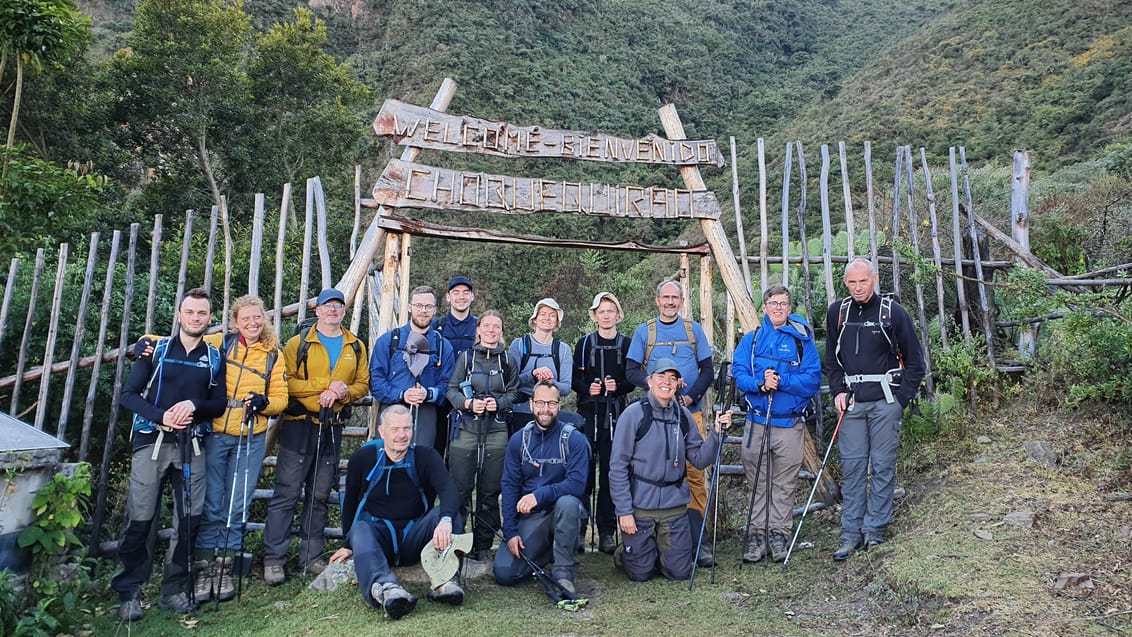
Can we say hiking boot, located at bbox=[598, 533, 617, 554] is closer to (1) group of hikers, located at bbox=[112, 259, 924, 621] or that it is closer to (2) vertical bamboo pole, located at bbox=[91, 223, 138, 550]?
(1) group of hikers, located at bbox=[112, 259, 924, 621]

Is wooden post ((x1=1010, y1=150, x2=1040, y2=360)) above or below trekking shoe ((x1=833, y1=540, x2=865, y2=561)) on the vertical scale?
above

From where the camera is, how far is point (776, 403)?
16.4ft

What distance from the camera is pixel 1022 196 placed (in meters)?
6.53

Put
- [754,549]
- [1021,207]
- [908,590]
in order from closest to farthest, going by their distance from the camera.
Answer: [908,590] → [754,549] → [1021,207]

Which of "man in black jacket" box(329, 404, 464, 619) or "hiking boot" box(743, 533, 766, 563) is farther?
"hiking boot" box(743, 533, 766, 563)

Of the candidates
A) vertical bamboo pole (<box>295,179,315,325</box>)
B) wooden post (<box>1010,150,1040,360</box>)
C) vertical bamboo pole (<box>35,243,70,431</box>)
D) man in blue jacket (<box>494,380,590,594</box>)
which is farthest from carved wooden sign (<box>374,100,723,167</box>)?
wooden post (<box>1010,150,1040,360</box>)

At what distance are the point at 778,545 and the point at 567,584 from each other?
1.50 metres

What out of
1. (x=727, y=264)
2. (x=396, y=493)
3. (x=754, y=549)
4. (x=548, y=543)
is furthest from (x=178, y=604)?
(x=727, y=264)

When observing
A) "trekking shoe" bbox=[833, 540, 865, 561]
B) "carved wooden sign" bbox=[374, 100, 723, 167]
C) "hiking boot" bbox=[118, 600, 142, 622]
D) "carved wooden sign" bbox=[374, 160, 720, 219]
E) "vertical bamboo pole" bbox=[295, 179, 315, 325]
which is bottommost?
"hiking boot" bbox=[118, 600, 142, 622]

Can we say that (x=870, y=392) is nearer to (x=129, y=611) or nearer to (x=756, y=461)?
(x=756, y=461)

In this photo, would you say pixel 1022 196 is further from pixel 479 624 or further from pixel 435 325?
pixel 479 624

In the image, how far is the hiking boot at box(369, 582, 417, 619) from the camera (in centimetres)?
383

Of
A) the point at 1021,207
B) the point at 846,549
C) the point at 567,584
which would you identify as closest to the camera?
the point at 567,584

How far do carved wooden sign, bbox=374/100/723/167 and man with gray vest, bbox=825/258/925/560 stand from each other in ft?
6.74
